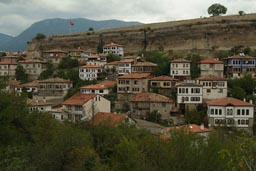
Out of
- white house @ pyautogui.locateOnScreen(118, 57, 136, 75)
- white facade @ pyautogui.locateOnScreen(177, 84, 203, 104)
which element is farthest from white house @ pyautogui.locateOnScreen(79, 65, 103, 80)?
white facade @ pyautogui.locateOnScreen(177, 84, 203, 104)

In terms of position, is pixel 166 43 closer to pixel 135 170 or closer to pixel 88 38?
pixel 88 38

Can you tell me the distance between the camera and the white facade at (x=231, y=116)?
3603 centimetres

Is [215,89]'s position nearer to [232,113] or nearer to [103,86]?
[232,113]

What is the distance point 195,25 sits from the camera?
74.1 meters

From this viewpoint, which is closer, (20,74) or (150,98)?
(150,98)

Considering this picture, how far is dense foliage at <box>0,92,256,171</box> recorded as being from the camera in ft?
52.1

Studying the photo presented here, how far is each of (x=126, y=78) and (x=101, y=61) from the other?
1559 centimetres

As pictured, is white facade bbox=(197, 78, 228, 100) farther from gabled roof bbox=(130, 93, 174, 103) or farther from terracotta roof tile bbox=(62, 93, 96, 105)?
terracotta roof tile bbox=(62, 93, 96, 105)

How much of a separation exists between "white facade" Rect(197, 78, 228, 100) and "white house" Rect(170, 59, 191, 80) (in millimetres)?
6624

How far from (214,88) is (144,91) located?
846cm

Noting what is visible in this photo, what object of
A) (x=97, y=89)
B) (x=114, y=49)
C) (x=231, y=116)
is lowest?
(x=231, y=116)

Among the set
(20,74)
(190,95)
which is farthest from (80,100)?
(20,74)

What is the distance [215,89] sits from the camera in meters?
41.7

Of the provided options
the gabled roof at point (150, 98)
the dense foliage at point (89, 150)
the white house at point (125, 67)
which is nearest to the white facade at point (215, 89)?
the gabled roof at point (150, 98)
